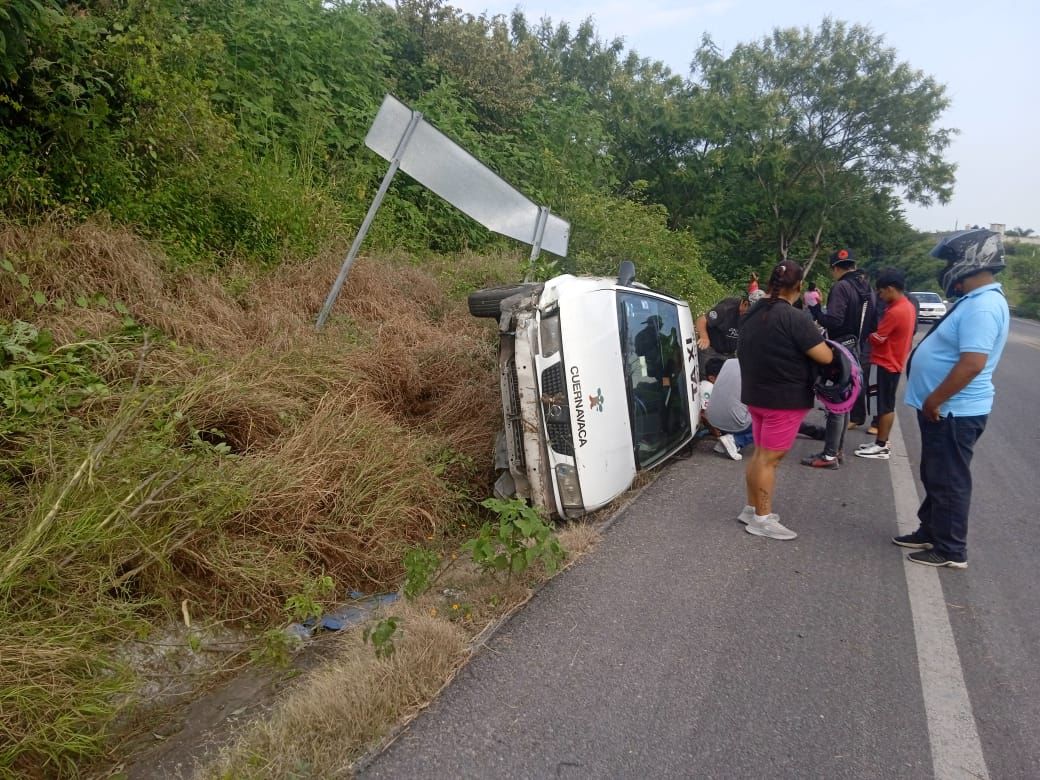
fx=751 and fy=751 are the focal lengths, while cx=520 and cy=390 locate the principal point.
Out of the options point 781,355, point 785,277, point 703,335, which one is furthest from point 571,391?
point 703,335

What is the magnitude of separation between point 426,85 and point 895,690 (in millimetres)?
12484

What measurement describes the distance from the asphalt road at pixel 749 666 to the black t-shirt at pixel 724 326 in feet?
8.80

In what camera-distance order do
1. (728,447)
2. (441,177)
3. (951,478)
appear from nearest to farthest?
(951,478) < (441,177) < (728,447)

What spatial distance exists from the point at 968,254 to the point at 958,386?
0.87m

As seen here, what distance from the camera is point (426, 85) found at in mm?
13180

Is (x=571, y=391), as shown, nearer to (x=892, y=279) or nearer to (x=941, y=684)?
(x=941, y=684)

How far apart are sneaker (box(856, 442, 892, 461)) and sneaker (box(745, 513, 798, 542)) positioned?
2609mm

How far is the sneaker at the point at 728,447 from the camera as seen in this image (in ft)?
21.8

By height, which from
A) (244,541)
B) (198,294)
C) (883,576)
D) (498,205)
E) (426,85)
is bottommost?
(883,576)

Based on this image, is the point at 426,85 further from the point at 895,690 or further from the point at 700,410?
the point at 895,690

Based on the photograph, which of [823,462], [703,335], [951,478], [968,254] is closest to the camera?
[951,478]

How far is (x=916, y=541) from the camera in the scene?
457 cm

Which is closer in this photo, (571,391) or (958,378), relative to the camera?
(958,378)

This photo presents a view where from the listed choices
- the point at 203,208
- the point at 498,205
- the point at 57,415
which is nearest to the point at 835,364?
the point at 498,205
